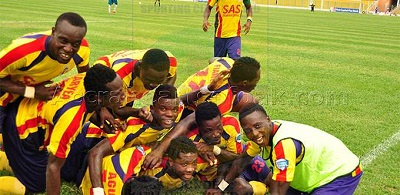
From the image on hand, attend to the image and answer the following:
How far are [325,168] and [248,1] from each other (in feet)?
18.3

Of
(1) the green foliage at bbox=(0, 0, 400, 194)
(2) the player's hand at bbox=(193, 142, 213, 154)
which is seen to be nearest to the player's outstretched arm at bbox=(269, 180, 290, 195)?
(2) the player's hand at bbox=(193, 142, 213, 154)

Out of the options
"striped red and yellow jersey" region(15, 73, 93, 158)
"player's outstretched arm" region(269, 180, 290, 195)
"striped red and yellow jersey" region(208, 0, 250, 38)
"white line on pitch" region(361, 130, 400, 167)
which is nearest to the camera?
"striped red and yellow jersey" region(15, 73, 93, 158)

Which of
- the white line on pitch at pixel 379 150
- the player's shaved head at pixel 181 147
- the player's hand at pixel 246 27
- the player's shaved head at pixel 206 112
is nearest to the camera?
the player's shaved head at pixel 181 147

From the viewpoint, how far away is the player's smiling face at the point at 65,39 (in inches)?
145

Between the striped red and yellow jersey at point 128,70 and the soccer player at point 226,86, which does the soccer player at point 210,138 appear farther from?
the striped red and yellow jersey at point 128,70

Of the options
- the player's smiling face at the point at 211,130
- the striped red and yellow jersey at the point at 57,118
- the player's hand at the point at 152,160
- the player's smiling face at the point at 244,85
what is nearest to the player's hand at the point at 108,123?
the striped red and yellow jersey at the point at 57,118

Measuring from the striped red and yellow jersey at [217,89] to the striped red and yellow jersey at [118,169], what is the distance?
3.25 ft

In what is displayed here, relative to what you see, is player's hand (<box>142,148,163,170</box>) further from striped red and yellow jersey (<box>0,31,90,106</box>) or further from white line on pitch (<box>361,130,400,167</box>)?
white line on pitch (<box>361,130,400,167</box>)

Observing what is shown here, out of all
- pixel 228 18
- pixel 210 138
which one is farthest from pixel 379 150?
pixel 228 18

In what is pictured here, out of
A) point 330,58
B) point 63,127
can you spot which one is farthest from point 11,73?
point 330,58

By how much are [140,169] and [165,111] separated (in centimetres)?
56

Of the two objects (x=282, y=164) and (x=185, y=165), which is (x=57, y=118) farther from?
(x=282, y=164)

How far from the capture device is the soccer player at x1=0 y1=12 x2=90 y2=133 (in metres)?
3.72

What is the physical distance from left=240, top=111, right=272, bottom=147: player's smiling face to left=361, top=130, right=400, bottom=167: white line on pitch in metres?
1.88
